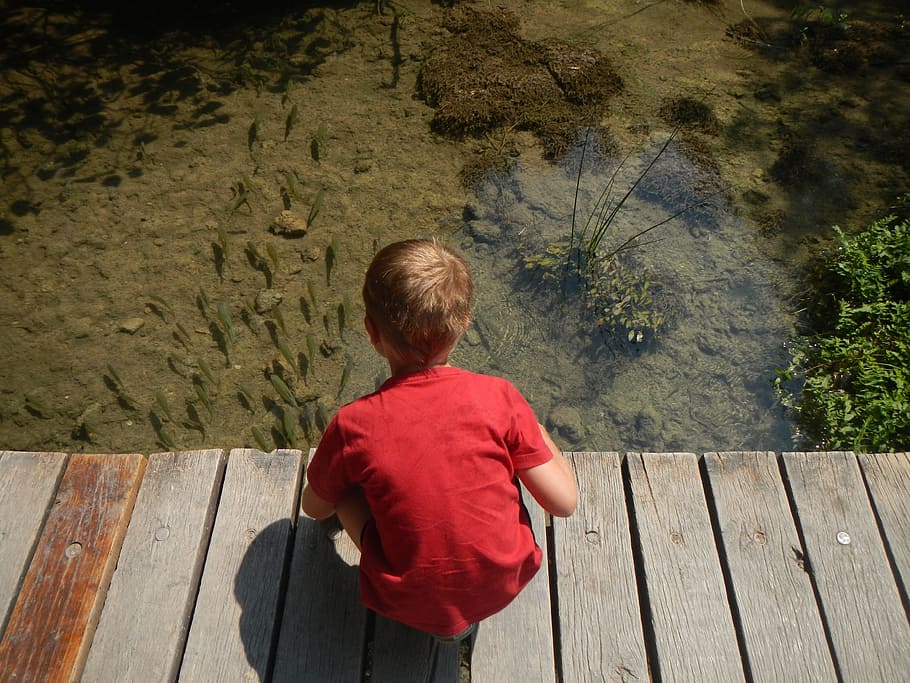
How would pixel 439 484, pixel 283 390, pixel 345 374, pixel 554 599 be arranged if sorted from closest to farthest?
pixel 439 484
pixel 554 599
pixel 283 390
pixel 345 374

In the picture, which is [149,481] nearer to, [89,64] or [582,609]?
[582,609]

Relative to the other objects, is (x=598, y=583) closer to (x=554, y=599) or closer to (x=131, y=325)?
(x=554, y=599)

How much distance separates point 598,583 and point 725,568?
40 cm

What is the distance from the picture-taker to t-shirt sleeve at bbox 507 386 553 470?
1796mm

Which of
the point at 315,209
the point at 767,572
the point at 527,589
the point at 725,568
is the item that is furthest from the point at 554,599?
the point at 315,209

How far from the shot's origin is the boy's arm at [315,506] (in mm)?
2016

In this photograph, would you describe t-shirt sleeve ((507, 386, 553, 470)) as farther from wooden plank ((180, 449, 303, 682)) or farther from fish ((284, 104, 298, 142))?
fish ((284, 104, 298, 142))

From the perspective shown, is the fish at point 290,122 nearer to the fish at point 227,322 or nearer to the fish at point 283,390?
the fish at point 227,322

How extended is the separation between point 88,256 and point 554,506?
10.1ft

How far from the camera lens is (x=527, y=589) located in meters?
2.17

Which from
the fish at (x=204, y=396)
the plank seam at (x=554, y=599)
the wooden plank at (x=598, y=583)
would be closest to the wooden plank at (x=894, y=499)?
the wooden plank at (x=598, y=583)

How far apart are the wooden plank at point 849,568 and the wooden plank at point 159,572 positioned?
1.89 metres

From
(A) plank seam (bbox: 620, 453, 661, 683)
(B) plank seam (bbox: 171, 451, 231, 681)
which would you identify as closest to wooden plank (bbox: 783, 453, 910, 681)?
(A) plank seam (bbox: 620, 453, 661, 683)

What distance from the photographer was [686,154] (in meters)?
4.34
